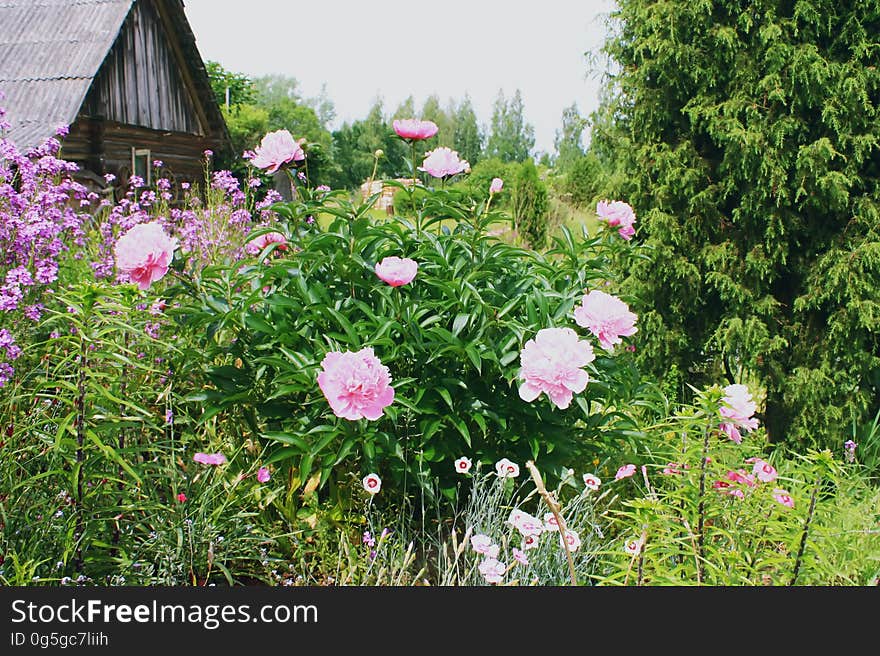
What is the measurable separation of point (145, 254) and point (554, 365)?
1.38m

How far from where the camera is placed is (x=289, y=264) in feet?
10.0

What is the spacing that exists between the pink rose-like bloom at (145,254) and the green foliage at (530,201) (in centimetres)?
1145

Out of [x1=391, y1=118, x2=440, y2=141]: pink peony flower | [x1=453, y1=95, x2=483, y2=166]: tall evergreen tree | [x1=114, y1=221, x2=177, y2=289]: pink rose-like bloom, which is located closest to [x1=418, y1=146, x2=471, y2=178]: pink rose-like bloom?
[x1=391, y1=118, x2=440, y2=141]: pink peony flower

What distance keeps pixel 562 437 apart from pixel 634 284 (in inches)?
91.5

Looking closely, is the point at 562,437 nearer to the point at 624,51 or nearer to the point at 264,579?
the point at 264,579

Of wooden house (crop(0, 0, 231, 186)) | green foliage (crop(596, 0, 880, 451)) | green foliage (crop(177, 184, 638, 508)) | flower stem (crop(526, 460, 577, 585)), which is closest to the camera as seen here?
flower stem (crop(526, 460, 577, 585))

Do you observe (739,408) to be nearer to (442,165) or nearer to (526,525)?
(526,525)

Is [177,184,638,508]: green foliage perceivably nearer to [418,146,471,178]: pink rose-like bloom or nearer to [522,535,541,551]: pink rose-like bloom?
[418,146,471,178]: pink rose-like bloom

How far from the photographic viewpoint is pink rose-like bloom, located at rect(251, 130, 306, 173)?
10.2ft

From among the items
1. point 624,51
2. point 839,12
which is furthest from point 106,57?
point 839,12

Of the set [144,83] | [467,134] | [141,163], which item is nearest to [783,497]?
[141,163]

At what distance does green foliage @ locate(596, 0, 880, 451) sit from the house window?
10191 mm

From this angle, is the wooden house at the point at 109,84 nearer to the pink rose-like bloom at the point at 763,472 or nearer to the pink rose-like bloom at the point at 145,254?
the pink rose-like bloom at the point at 145,254

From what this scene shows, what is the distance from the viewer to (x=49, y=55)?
12.1 metres
